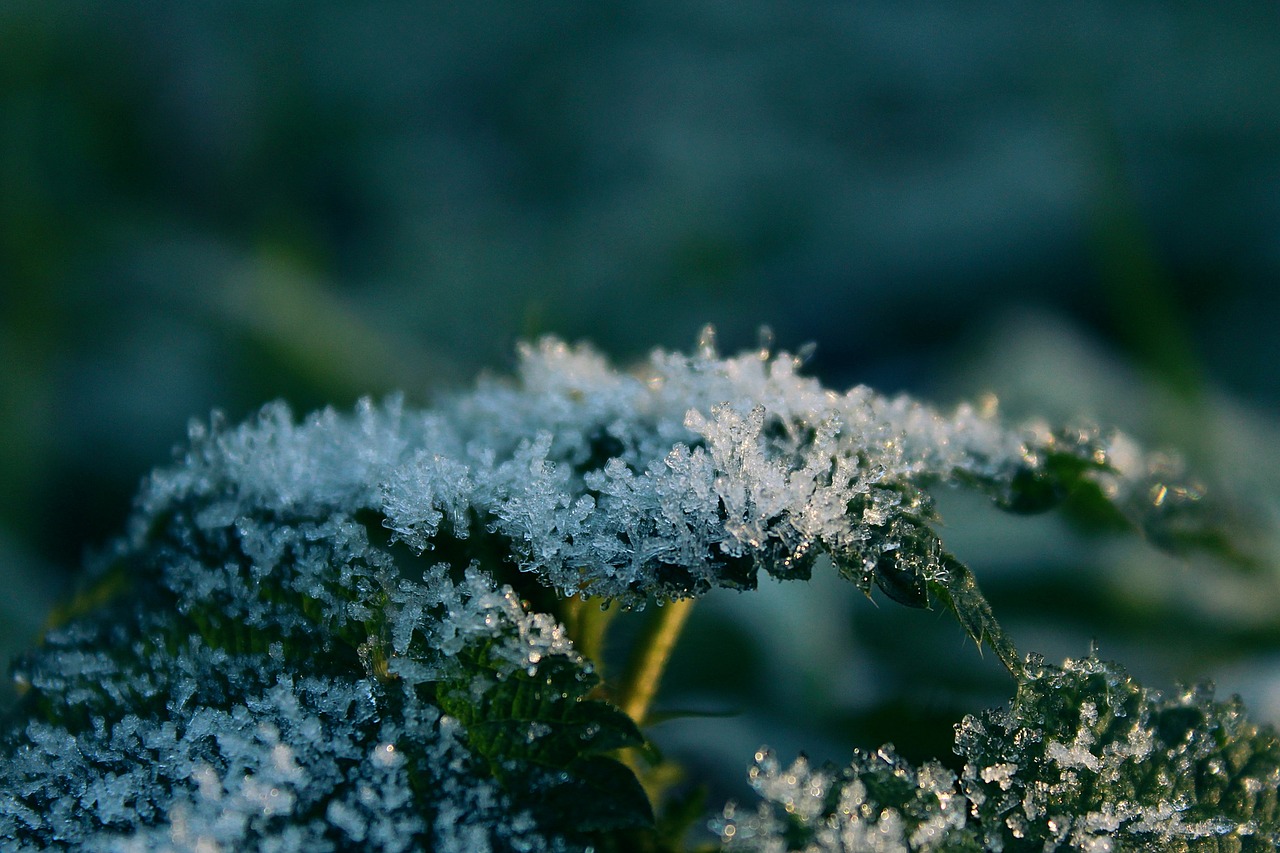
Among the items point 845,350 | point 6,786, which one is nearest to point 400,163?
point 845,350

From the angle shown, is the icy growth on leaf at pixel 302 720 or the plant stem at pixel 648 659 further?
the plant stem at pixel 648 659

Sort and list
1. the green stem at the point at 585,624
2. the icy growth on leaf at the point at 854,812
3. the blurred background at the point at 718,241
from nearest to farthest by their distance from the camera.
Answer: the icy growth on leaf at the point at 854,812 → the green stem at the point at 585,624 → the blurred background at the point at 718,241

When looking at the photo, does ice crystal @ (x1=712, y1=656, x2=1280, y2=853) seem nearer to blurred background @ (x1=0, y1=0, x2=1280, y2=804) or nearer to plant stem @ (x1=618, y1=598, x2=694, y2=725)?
plant stem @ (x1=618, y1=598, x2=694, y2=725)

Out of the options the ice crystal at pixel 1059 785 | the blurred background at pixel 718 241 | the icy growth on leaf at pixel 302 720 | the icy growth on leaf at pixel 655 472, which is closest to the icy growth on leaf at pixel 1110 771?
the ice crystal at pixel 1059 785

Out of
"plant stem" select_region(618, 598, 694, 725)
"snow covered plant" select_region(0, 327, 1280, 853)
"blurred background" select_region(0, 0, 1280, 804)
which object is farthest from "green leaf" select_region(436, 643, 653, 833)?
"blurred background" select_region(0, 0, 1280, 804)

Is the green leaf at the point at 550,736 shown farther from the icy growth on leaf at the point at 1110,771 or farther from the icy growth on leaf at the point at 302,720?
the icy growth on leaf at the point at 1110,771

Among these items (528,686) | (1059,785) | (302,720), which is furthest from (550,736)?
(1059,785)
